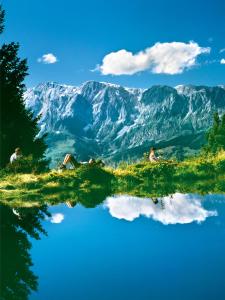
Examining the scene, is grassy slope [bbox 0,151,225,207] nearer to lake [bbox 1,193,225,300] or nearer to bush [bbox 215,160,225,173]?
bush [bbox 215,160,225,173]

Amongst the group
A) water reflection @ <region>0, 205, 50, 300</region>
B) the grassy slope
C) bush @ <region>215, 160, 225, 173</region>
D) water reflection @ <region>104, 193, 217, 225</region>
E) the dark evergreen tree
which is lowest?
water reflection @ <region>0, 205, 50, 300</region>

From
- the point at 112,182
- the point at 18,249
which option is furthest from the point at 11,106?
the point at 18,249

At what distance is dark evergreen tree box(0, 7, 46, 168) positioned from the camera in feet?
93.3

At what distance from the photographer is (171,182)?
17.4 m

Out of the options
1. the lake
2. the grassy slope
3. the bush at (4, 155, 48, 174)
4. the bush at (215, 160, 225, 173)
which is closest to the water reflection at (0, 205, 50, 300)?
the lake

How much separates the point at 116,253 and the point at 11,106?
77.6 ft

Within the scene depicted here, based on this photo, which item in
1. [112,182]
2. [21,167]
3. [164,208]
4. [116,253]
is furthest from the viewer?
[21,167]

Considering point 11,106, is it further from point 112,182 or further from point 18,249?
point 18,249

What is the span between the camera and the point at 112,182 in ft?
59.3

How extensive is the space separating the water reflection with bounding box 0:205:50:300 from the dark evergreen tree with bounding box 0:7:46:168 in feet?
55.2

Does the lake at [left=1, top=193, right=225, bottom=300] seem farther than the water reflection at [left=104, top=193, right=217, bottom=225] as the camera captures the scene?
No

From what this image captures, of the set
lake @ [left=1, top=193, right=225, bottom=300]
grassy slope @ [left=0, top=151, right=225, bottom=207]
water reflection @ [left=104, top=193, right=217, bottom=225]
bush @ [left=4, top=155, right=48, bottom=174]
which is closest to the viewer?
lake @ [left=1, top=193, right=225, bottom=300]

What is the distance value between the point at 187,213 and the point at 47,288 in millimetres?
5222

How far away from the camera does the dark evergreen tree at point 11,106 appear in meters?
28.4
